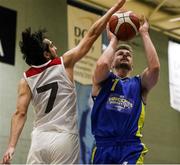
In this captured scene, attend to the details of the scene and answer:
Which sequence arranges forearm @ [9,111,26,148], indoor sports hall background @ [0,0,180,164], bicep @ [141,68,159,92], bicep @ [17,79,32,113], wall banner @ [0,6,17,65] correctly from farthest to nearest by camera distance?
indoor sports hall background @ [0,0,180,164], wall banner @ [0,6,17,65], bicep @ [17,79,32,113], forearm @ [9,111,26,148], bicep @ [141,68,159,92]

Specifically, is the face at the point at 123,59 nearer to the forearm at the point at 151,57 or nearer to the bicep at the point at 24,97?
the forearm at the point at 151,57

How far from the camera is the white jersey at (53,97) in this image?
394 cm

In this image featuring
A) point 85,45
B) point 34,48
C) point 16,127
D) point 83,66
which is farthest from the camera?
point 83,66

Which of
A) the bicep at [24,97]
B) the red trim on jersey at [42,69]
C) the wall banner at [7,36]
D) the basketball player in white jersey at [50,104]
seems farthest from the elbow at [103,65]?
the wall banner at [7,36]

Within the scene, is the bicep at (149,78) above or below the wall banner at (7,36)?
below

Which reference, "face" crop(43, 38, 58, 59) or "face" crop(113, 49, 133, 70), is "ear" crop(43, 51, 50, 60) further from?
"face" crop(113, 49, 133, 70)

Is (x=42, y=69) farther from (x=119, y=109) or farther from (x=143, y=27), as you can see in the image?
(x=143, y=27)

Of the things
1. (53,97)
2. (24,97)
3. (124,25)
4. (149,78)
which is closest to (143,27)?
(124,25)

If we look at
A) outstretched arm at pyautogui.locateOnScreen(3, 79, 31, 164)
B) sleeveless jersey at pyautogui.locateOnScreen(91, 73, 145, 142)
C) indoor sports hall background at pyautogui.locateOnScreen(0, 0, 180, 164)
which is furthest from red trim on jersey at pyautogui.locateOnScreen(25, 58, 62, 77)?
indoor sports hall background at pyautogui.locateOnScreen(0, 0, 180, 164)

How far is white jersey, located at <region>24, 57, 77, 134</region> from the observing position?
394 centimetres

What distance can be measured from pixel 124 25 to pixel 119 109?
0.89 metres

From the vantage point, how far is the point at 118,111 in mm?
3756

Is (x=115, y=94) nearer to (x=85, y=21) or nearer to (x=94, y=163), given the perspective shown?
(x=94, y=163)

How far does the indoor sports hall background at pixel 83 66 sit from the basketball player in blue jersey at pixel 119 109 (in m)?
4.28
